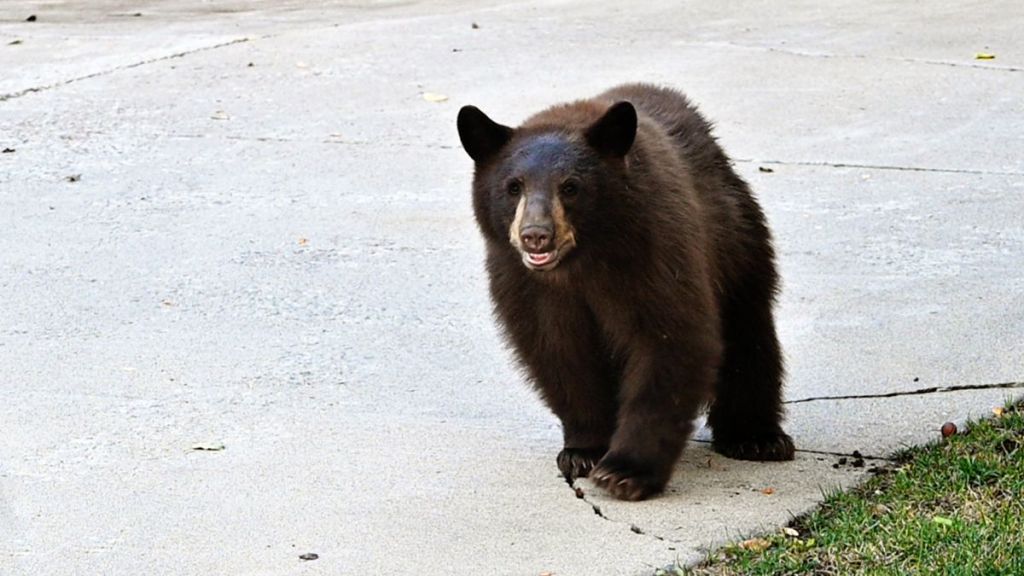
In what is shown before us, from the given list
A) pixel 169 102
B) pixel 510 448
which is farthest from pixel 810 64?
pixel 510 448

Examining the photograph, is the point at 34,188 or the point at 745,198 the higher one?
the point at 745,198

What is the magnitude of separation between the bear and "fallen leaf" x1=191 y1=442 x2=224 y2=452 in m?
0.94

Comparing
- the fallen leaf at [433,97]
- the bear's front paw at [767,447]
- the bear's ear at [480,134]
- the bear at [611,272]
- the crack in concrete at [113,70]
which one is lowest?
the fallen leaf at [433,97]

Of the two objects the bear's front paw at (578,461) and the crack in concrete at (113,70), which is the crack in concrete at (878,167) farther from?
the crack in concrete at (113,70)

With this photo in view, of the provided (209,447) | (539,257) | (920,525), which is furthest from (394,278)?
(920,525)

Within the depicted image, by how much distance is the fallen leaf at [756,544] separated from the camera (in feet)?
14.6

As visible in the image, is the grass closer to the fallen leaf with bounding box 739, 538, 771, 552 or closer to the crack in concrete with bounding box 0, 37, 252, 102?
the fallen leaf with bounding box 739, 538, 771, 552

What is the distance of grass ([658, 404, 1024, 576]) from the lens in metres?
4.23

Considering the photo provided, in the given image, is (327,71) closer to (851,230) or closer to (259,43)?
(259,43)

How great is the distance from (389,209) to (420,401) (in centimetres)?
262

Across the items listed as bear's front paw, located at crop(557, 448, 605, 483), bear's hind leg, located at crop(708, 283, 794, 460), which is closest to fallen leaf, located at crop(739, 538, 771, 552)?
bear's front paw, located at crop(557, 448, 605, 483)

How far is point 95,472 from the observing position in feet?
16.7

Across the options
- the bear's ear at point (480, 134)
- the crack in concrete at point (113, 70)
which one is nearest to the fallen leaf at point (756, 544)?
the bear's ear at point (480, 134)

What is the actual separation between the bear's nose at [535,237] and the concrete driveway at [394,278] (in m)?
0.72
